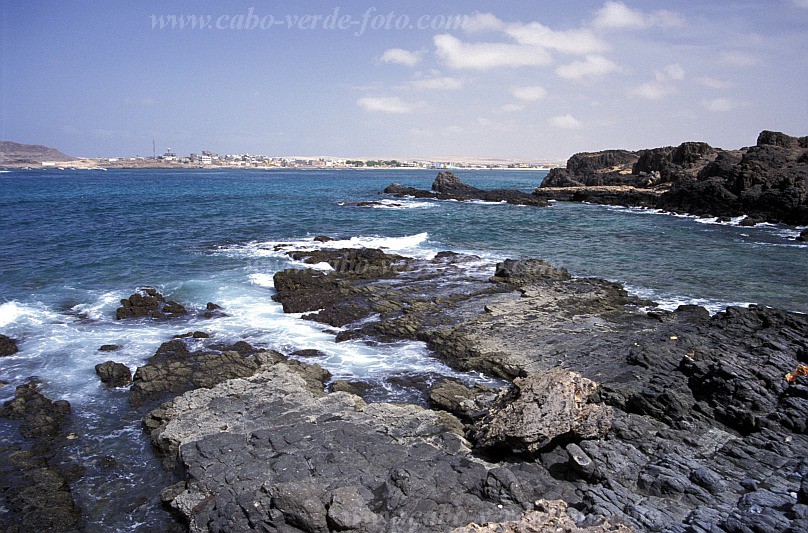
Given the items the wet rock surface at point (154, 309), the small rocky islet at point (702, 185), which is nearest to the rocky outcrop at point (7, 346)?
the wet rock surface at point (154, 309)

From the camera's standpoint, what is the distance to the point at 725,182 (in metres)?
51.4

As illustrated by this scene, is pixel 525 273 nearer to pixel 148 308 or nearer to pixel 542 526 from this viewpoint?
pixel 148 308

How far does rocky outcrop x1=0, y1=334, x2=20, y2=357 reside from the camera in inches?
595

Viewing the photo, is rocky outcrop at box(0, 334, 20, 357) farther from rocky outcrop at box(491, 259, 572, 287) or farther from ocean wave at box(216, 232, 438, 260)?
rocky outcrop at box(491, 259, 572, 287)

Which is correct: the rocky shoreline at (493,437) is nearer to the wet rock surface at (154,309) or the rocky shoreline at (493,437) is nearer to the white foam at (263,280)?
the wet rock surface at (154,309)

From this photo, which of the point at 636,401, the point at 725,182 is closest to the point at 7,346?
the point at 636,401

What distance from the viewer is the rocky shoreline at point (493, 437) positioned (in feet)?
23.2

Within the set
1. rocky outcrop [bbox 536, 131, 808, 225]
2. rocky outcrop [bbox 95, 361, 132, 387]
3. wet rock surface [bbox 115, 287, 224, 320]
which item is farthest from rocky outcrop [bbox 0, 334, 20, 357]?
rocky outcrop [bbox 536, 131, 808, 225]

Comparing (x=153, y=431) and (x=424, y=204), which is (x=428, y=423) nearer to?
(x=153, y=431)

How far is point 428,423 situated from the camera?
386 inches

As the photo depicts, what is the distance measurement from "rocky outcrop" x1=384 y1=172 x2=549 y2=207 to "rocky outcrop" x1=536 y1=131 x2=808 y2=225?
27.9 feet

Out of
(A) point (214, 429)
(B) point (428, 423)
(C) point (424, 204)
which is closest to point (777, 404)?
(B) point (428, 423)

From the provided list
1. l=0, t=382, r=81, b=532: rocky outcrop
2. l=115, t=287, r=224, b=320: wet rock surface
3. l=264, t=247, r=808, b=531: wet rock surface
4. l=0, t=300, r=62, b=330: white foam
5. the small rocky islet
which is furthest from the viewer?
the small rocky islet

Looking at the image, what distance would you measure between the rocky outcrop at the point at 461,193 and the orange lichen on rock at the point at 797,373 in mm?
53688
